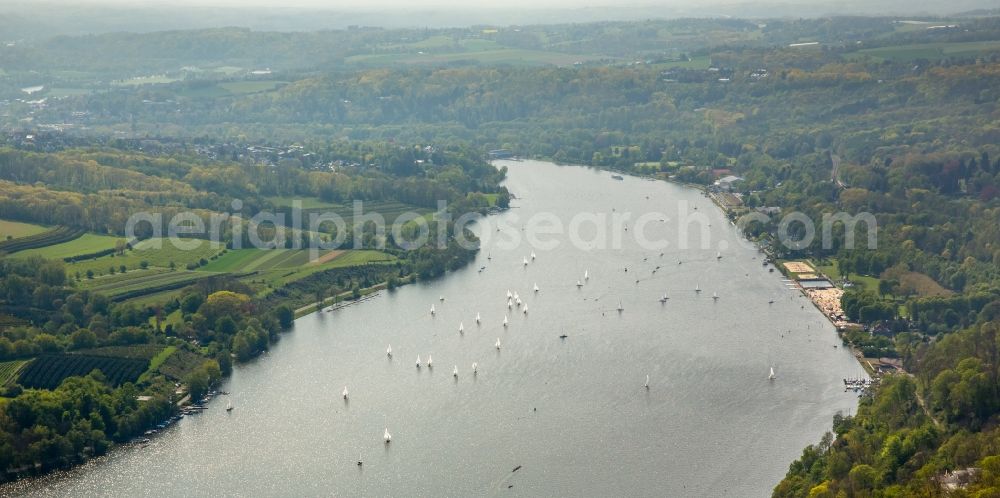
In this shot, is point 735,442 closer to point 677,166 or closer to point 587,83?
point 677,166

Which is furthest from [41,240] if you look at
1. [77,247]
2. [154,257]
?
[154,257]

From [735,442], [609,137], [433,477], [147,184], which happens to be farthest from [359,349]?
[609,137]

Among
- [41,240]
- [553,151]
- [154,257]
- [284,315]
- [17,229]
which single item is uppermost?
[17,229]

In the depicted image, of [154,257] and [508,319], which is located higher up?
[154,257]

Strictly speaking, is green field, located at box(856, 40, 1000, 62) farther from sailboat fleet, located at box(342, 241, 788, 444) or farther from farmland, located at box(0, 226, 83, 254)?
farmland, located at box(0, 226, 83, 254)

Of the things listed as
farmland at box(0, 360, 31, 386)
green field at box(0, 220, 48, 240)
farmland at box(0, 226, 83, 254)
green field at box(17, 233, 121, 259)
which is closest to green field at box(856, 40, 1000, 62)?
green field at box(17, 233, 121, 259)

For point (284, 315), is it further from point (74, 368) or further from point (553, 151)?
point (553, 151)

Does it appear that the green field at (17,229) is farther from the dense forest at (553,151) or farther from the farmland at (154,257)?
the farmland at (154,257)
